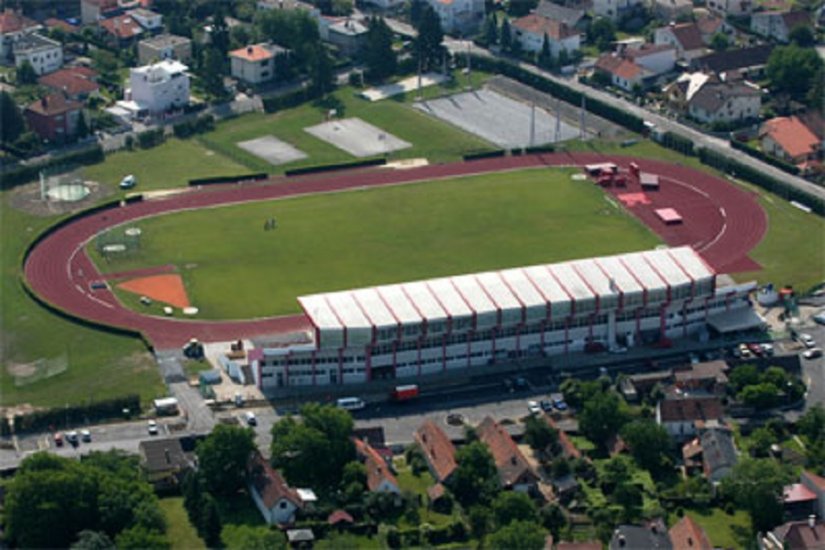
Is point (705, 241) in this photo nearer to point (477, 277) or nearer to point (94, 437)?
point (477, 277)

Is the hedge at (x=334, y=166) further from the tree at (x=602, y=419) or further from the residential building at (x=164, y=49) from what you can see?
the tree at (x=602, y=419)

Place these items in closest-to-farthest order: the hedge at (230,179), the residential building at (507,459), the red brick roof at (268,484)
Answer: the red brick roof at (268,484)
the residential building at (507,459)
the hedge at (230,179)

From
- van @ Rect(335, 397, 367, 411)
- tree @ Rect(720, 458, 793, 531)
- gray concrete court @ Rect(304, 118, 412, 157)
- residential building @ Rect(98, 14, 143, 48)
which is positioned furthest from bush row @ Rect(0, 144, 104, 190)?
tree @ Rect(720, 458, 793, 531)

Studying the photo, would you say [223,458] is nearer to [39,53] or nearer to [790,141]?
[790,141]

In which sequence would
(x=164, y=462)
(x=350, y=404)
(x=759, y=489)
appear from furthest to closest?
(x=350, y=404), (x=164, y=462), (x=759, y=489)

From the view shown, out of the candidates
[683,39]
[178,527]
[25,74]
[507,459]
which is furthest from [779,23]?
[178,527]

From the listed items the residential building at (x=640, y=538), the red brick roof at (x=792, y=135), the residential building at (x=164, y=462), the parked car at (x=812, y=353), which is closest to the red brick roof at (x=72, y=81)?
the red brick roof at (x=792, y=135)
